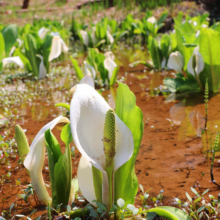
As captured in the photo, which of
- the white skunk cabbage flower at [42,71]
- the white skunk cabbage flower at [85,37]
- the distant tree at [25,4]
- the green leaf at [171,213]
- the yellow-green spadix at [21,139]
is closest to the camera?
the green leaf at [171,213]

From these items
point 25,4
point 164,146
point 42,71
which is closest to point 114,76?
point 42,71

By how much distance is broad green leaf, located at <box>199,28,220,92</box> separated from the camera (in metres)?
2.38

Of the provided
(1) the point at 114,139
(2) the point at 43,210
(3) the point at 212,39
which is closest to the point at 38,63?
(3) the point at 212,39

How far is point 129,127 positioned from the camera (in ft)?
3.57

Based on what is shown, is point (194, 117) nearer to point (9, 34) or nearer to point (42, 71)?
point (42, 71)

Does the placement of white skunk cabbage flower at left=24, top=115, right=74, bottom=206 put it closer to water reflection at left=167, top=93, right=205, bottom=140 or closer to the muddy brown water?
the muddy brown water

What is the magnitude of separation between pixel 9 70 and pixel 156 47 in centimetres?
214

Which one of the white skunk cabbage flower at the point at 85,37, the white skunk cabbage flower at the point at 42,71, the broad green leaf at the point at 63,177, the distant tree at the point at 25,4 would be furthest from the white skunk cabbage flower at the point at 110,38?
the distant tree at the point at 25,4

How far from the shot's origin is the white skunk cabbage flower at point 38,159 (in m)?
1.13

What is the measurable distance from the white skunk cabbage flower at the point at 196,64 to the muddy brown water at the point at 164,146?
0.83 feet

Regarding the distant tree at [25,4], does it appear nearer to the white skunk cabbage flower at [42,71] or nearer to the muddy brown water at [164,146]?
the white skunk cabbage flower at [42,71]

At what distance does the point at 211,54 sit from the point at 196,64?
0.51 ft

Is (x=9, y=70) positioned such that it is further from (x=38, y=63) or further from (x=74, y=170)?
(x=74, y=170)

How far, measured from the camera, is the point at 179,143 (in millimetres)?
1865
